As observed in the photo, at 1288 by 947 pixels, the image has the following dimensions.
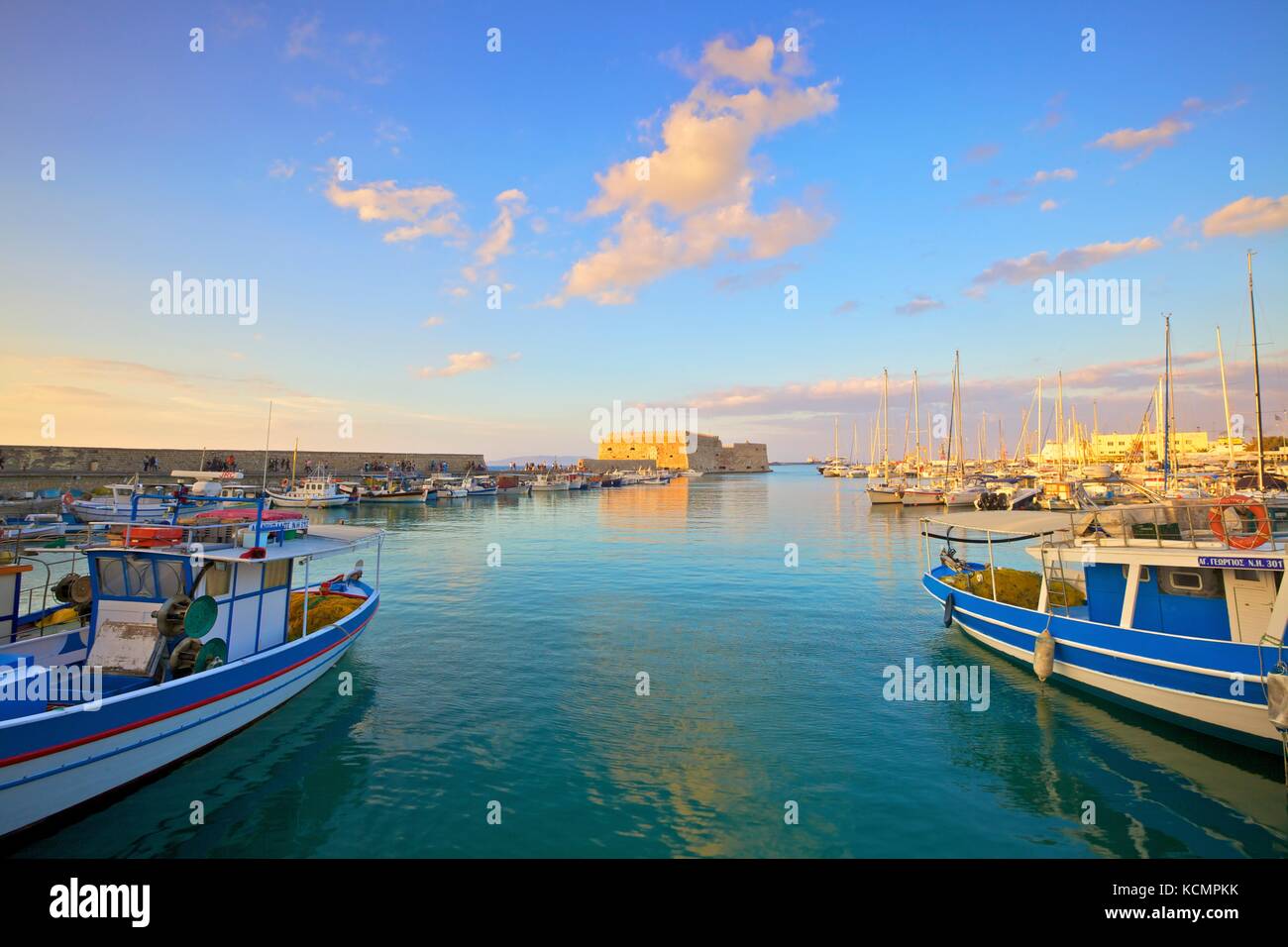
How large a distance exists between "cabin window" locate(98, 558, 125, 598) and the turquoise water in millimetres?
3573

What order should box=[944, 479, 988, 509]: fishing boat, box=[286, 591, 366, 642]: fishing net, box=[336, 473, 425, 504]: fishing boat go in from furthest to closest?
box=[336, 473, 425, 504]: fishing boat, box=[944, 479, 988, 509]: fishing boat, box=[286, 591, 366, 642]: fishing net

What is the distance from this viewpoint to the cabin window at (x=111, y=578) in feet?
36.3

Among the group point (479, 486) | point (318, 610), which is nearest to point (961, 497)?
point (318, 610)

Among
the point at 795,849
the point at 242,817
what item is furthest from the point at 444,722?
the point at 795,849

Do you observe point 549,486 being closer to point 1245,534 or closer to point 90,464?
point 90,464

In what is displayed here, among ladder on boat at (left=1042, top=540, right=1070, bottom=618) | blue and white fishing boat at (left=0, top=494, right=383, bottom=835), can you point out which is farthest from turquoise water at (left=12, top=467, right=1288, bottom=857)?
ladder on boat at (left=1042, top=540, right=1070, bottom=618)

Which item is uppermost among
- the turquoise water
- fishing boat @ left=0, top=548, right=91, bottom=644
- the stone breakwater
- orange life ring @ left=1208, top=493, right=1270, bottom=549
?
the stone breakwater

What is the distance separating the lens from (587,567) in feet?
107

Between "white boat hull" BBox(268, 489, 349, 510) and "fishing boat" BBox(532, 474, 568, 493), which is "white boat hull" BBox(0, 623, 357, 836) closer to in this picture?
"white boat hull" BBox(268, 489, 349, 510)

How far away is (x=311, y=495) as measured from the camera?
6725 cm

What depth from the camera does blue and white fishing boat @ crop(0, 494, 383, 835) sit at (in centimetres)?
826

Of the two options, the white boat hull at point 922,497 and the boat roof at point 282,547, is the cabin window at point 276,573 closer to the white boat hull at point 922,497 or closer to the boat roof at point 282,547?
the boat roof at point 282,547

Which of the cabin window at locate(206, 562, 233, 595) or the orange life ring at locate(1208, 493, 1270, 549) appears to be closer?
the cabin window at locate(206, 562, 233, 595)
